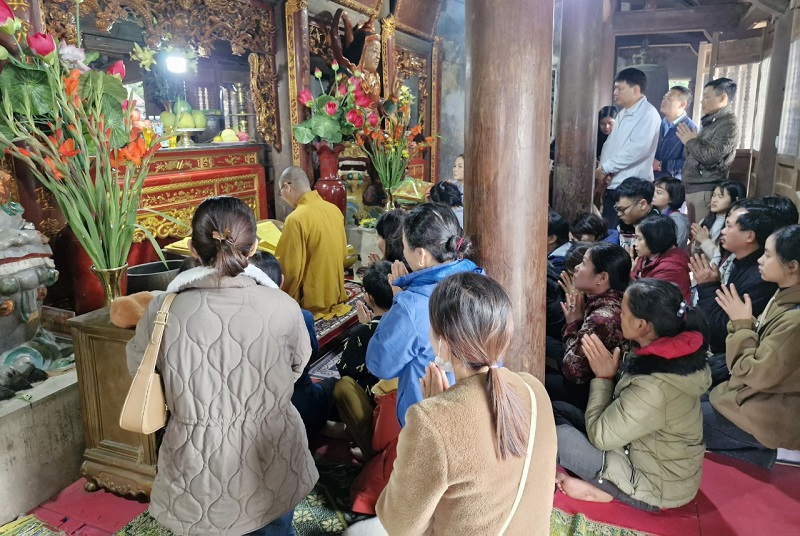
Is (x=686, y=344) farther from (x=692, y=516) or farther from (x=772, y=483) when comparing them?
(x=772, y=483)

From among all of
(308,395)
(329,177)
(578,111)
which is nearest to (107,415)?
(308,395)

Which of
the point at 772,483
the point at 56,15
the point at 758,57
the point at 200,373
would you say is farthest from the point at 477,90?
the point at 758,57

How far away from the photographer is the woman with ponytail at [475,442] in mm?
1114

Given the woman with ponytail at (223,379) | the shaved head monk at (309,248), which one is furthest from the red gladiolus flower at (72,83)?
the shaved head monk at (309,248)

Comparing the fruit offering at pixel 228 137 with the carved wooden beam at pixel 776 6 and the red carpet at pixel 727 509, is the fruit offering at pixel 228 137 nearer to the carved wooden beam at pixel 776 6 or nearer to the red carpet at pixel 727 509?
the red carpet at pixel 727 509

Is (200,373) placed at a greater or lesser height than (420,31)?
lesser

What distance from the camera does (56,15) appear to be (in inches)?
136

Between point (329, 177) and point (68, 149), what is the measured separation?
11.1 ft

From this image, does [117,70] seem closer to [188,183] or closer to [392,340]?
[392,340]

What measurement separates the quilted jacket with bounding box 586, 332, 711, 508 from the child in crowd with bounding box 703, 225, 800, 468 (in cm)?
42

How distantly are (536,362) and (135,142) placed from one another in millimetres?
1920

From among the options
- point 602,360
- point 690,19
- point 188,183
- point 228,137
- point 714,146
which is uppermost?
point 690,19

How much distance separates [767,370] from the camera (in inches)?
91.6

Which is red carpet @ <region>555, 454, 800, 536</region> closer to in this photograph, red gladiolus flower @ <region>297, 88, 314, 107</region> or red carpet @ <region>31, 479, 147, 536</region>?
red carpet @ <region>31, 479, 147, 536</region>
